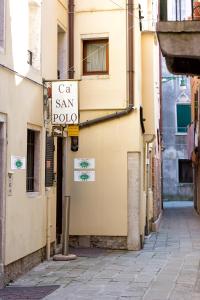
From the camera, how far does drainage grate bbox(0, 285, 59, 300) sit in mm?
8578

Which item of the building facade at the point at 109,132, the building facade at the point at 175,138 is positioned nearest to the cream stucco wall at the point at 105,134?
the building facade at the point at 109,132

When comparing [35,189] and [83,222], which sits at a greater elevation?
[35,189]

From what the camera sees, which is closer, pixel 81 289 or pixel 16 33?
pixel 81 289

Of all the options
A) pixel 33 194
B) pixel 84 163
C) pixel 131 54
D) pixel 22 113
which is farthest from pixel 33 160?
pixel 131 54

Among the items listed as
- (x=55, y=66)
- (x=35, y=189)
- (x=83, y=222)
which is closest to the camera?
(x=35, y=189)

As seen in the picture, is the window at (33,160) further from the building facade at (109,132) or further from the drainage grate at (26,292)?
the building facade at (109,132)

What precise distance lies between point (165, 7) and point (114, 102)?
654 centimetres

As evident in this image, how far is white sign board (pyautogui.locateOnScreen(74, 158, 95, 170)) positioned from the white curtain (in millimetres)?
2305

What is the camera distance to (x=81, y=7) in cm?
1445

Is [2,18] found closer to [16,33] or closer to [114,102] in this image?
[16,33]

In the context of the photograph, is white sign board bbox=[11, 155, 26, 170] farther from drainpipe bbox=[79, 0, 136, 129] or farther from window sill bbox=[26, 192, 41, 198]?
drainpipe bbox=[79, 0, 136, 129]

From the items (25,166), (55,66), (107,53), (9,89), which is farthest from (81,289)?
(107,53)

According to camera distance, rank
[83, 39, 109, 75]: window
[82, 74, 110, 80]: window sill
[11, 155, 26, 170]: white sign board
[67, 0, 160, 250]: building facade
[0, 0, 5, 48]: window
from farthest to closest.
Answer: [83, 39, 109, 75]: window
[82, 74, 110, 80]: window sill
[67, 0, 160, 250]: building facade
[11, 155, 26, 170]: white sign board
[0, 0, 5, 48]: window

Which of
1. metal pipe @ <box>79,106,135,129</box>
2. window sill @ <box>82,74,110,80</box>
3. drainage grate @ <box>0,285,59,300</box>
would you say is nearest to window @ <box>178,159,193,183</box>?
window sill @ <box>82,74,110,80</box>
